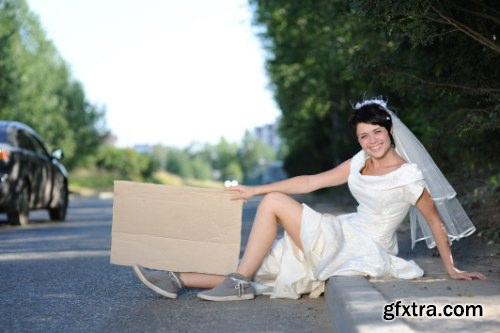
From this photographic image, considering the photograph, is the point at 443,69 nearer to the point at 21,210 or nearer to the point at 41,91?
the point at 21,210

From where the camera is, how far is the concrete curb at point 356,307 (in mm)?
3746

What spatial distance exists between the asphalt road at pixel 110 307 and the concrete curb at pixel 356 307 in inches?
6.6

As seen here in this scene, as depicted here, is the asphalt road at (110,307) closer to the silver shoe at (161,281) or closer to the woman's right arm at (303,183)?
the silver shoe at (161,281)

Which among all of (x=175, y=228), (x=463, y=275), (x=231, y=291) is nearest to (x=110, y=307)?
(x=175, y=228)

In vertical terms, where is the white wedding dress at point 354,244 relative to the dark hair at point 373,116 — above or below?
below

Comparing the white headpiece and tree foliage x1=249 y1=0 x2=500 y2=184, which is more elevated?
tree foliage x1=249 y1=0 x2=500 y2=184

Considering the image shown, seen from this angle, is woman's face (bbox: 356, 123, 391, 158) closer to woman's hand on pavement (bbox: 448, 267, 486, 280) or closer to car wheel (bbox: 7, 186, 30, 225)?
woman's hand on pavement (bbox: 448, 267, 486, 280)

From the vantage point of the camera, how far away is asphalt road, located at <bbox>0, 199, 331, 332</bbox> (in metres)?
4.85

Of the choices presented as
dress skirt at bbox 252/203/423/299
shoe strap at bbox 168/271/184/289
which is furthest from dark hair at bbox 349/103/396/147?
shoe strap at bbox 168/271/184/289

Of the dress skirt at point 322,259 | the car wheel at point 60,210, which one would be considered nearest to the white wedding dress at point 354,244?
the dress skirt at point 322,259

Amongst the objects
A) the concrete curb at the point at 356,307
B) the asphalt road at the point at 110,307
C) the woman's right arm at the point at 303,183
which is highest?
the woman's right arm at the point at 303,183

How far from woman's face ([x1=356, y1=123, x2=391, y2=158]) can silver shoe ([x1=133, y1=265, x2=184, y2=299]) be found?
5.69 feet

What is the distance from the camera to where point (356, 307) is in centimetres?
426

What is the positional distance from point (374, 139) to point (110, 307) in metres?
2.26
